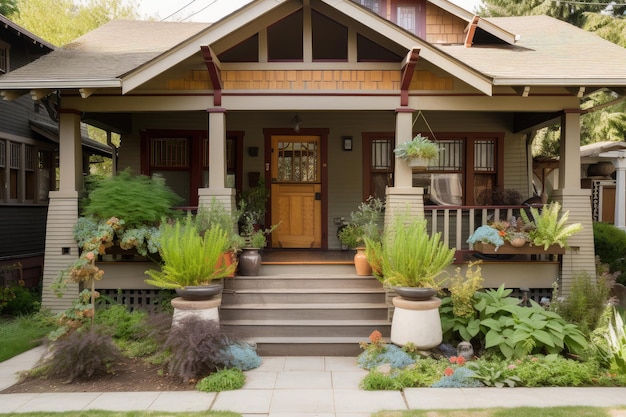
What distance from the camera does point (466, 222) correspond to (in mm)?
9430

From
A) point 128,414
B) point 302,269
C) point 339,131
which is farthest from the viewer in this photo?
point 339,131

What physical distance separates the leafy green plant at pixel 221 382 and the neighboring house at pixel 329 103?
2.82 metres

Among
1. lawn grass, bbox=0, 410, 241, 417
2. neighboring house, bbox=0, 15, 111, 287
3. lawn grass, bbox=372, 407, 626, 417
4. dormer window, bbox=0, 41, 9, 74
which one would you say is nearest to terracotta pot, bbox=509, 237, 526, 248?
lawn grass, bbox=372, 407, 626, 417

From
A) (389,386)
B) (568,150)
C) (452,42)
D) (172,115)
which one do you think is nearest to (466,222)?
(568,150)

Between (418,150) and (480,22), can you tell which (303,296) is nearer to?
(418,150)

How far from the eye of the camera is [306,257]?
27.0 ft

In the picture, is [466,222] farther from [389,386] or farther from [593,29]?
[593,29]

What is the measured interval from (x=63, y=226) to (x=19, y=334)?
1.57m

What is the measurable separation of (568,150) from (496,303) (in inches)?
111

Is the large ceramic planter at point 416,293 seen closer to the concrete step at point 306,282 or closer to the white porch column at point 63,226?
the concrete step at point 306,282

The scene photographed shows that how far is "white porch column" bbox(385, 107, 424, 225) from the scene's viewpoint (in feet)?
23.7

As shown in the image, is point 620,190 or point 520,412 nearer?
point 520,412

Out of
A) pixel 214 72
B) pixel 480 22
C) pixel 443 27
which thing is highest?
pixel 443 27

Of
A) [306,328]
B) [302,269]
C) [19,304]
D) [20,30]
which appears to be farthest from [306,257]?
[20,30]
